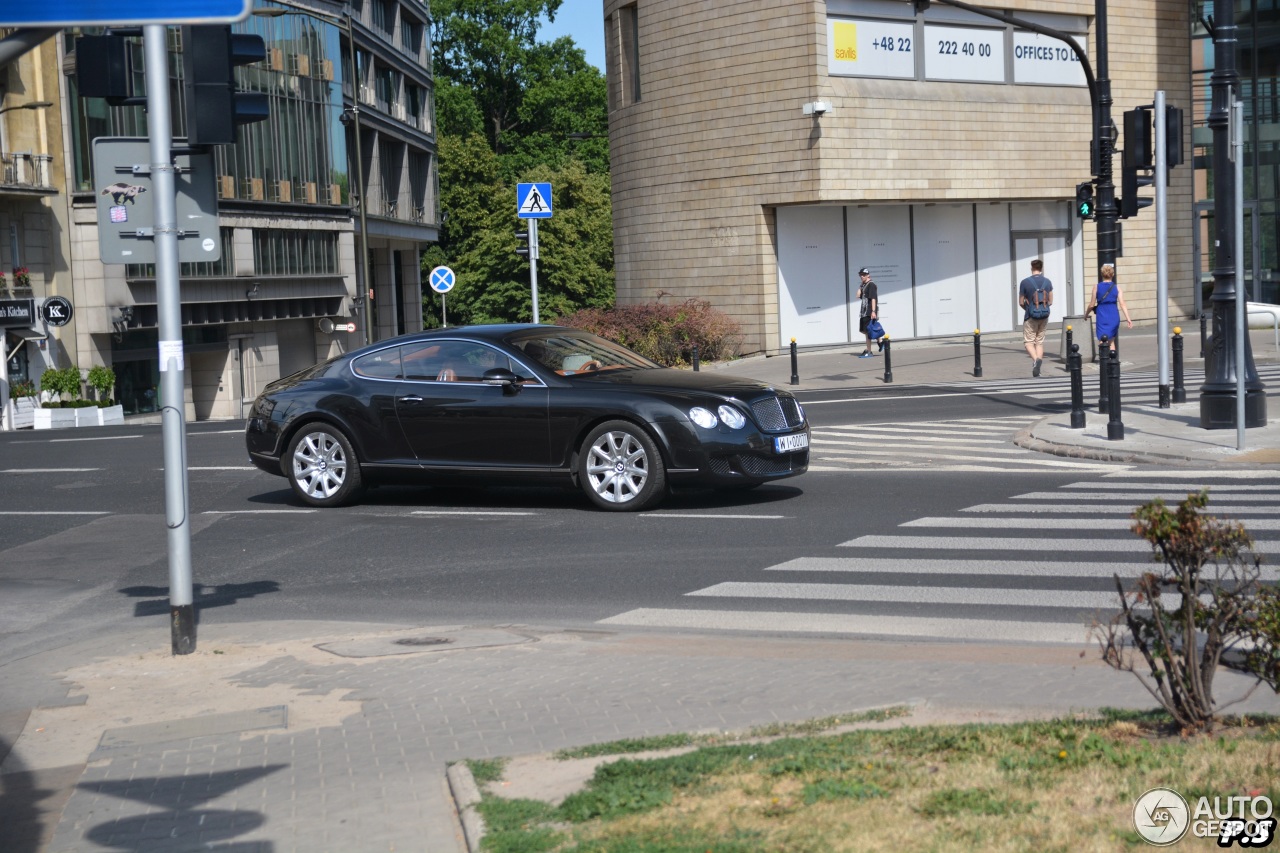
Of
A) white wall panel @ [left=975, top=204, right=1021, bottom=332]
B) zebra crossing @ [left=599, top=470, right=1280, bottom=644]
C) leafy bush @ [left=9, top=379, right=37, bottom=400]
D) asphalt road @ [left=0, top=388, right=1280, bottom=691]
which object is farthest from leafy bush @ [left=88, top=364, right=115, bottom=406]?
zebra crossing @ [left=599, top=470, right=1280, bottom=644]

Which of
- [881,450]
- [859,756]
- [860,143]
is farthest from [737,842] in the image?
[860,143]

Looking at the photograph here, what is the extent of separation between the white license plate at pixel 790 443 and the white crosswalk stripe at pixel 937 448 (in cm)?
263

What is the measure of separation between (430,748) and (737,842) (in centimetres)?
200

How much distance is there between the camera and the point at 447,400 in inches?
540

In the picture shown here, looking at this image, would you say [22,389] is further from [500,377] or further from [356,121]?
[500,377]

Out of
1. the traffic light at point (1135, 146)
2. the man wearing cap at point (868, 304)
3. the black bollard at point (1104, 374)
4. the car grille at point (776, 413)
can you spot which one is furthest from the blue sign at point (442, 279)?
the car grille at point (776, 413)

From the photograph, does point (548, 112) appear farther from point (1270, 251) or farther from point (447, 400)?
point (447, 400)

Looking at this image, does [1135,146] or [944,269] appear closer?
[1135,146]

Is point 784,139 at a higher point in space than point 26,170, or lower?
lower

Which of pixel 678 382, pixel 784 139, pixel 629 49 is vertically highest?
pixel 629 49

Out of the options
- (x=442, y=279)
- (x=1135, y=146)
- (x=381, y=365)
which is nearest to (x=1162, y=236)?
(x=1135, y=146)

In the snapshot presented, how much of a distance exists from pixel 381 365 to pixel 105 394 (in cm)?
3071

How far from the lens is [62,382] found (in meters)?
40.0

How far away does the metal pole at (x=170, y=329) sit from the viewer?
8141 millimetres
